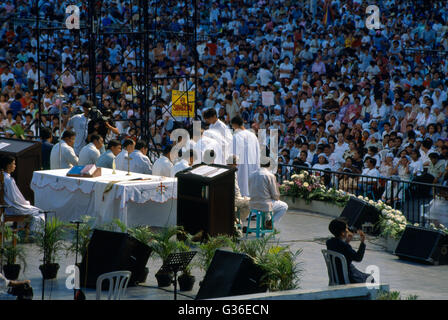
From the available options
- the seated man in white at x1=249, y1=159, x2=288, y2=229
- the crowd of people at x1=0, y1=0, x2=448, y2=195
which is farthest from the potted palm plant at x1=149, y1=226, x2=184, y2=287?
the crowd of people at x1=0, y1=0, x2=448, y2=195

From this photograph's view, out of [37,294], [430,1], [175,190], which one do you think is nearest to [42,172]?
[175,190]

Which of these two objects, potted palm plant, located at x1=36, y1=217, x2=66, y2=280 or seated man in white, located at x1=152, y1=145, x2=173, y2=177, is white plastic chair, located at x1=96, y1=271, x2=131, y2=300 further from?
seated man in white, located at x1=152, y1=145, x2=173, y2=177

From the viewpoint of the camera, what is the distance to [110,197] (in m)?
13.4

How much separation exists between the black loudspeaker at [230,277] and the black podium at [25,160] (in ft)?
20.7

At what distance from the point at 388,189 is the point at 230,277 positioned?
7.97 m

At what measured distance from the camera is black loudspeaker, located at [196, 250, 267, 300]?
934cm

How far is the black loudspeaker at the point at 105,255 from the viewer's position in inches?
412

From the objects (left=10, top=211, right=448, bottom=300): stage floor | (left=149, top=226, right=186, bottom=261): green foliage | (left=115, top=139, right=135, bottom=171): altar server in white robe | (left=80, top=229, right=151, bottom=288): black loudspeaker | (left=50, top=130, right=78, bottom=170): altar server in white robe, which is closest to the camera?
(left=80, top=229, right=151, bottom=288): black loudspeaker

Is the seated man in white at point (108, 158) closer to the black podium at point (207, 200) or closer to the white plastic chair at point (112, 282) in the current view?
the black podium at point (207, 200)

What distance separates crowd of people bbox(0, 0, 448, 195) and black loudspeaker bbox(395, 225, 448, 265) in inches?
158

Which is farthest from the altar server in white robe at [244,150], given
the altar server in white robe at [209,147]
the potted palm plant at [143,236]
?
the potted palm plant at [143,236]

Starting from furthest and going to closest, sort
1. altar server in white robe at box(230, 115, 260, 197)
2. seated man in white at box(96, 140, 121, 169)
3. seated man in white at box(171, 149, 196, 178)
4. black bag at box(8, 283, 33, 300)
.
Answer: altar server in white robe at box(230, 115, 260, 197), seated man in white at box(96, 140, 121, 169), seated man in white at box(171, 149, 196, 178), black bag at box(8, 283, 33, 300)

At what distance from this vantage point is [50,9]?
30141mm

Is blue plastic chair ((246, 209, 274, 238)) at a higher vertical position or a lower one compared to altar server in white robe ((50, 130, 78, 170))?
lower
